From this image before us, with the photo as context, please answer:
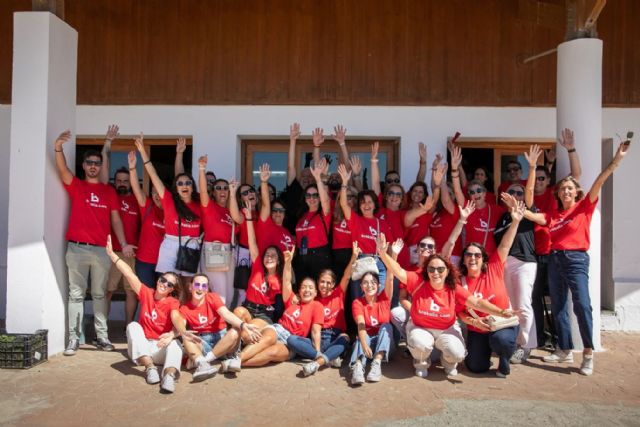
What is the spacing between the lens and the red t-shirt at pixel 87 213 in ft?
18.8

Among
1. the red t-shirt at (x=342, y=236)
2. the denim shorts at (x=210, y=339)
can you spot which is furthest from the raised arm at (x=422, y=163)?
the denim shorts at (x=210, y=339)

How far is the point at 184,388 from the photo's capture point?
4.68 meters

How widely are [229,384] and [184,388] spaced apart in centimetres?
37

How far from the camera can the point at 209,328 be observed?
17.3 ft

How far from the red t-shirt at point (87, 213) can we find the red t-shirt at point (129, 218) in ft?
1.06

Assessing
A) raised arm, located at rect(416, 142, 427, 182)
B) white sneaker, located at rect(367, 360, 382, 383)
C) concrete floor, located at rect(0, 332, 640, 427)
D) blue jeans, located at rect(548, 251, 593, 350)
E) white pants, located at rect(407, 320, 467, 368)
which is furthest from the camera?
raised arm, located at rect(416, 142, 427, 182)

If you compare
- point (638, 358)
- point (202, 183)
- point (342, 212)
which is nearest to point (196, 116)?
point (202, 183)

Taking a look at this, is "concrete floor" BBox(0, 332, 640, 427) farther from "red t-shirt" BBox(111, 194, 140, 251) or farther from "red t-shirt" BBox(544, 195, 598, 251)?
"red t-shirt" BBox(111, 194, 140, 251)

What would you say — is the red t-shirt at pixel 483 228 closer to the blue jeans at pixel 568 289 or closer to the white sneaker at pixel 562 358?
the blue jeans at pixel 568 289

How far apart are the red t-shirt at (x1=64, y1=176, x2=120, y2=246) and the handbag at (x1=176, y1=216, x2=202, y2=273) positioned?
788mm

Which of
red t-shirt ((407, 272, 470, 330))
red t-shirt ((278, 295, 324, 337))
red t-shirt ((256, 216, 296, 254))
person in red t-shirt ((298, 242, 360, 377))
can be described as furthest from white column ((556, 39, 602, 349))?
red t-shirt ((256, 216, 296, 254))

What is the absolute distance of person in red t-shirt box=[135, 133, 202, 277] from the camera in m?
5.76

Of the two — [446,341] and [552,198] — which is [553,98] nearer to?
[552,198]

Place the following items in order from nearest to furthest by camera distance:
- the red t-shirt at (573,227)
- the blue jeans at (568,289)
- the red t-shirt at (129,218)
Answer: the blue jeans at (568,289) → the red t-shirt at (573,227) → the red t-shirt at (129,218)
